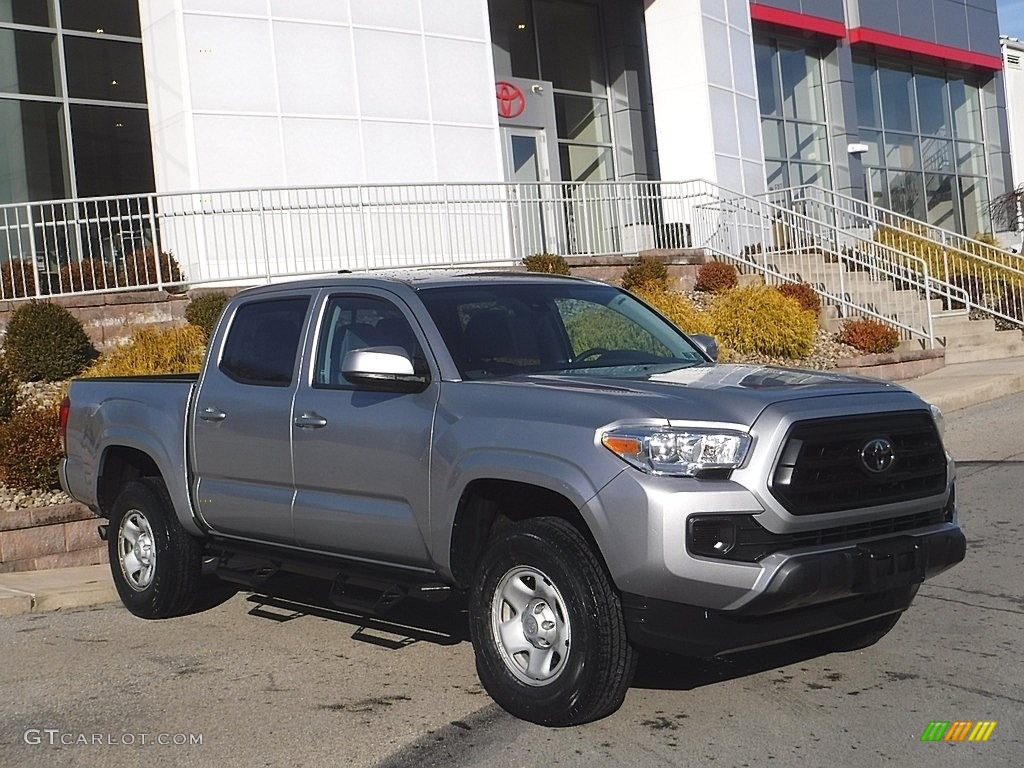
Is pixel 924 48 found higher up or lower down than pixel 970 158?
higher up

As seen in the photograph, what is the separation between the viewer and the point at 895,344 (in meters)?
18.6

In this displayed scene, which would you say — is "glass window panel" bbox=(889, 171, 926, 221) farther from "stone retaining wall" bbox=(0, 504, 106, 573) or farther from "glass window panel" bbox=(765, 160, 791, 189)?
"stone retaining wall" bbox=(0, 504, 106, 573)

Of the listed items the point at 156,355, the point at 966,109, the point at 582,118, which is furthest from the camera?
the point at 966,109

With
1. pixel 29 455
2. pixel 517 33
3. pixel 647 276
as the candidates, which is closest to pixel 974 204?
pixel 517 33

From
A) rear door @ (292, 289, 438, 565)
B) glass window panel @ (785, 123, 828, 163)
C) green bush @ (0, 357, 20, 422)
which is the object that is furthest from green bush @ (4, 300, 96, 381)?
glass window panel @ (785, 123, 828, 163)

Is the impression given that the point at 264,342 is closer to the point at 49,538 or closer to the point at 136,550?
the point at 136,550

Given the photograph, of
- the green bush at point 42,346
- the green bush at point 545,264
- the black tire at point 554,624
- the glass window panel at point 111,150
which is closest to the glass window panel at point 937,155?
the green bush at point 545,264

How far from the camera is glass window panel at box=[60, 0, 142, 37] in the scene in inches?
874

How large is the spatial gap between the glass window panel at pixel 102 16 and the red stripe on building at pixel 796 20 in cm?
1431

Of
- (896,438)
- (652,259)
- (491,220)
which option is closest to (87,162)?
(491,220)

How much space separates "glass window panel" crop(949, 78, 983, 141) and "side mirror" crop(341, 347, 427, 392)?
36.4 m

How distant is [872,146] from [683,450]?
32.1 metres

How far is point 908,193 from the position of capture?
36625 mm

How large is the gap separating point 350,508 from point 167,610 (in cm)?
206
